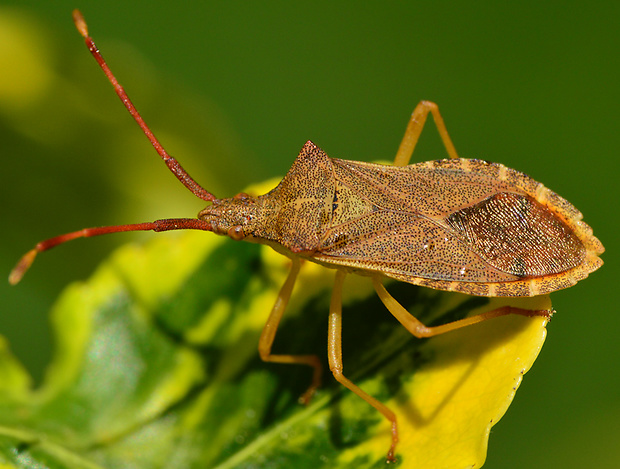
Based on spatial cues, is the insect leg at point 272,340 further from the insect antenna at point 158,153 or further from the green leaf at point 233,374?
the insect antenna at point 158,153

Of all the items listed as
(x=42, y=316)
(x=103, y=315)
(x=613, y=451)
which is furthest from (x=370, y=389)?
(x=42, y=316)

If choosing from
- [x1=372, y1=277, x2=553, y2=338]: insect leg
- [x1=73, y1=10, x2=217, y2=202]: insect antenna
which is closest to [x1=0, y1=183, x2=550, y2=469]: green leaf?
[x1=372, y1=277, x2=553, y2=338]: insect leg

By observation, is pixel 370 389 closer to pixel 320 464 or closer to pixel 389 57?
pixel 320 464

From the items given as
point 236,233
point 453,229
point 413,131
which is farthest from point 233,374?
point 413,131

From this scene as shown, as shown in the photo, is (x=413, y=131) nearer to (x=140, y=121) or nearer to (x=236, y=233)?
(x=236, y=233)

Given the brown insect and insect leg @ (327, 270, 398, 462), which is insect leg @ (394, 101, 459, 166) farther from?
insect leg @ (327, 270, 398, 462)

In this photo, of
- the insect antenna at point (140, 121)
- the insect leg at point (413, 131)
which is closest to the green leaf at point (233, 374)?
the insect antenna at point (140, 121)
